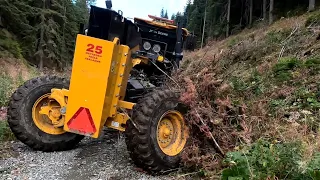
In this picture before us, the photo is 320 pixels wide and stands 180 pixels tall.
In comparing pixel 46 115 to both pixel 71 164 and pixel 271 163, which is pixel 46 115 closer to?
pixel 71 164

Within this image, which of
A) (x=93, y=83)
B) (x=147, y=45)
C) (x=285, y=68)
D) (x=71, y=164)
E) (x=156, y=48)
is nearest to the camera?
(x=93, y=83)

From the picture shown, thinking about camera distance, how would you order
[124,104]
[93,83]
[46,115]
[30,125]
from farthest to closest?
[46,115], [30,125], [124,104], [93,83]

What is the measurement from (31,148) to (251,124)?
3.51 meters

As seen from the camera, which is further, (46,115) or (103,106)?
(46,115)

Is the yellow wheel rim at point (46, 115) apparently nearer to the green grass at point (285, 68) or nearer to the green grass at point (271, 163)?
the green grass at point (271, 163)

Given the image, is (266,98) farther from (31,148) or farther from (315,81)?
(31,148)

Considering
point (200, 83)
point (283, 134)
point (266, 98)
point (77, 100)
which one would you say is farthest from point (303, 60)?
point (77, 100)

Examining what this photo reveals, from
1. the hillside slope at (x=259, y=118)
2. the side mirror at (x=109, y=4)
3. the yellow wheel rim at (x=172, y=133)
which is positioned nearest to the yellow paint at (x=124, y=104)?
the yellow wheel rim at (x=172, y=133)

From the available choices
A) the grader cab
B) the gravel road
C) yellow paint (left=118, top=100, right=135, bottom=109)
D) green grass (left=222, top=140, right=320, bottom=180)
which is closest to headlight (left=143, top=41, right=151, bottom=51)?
the grader cab

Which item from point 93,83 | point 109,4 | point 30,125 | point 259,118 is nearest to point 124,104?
point 93,83

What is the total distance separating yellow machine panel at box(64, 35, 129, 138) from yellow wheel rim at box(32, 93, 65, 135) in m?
0.65

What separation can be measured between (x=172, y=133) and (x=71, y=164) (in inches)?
61.1

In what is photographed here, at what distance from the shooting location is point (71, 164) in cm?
501

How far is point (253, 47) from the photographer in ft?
34.5
